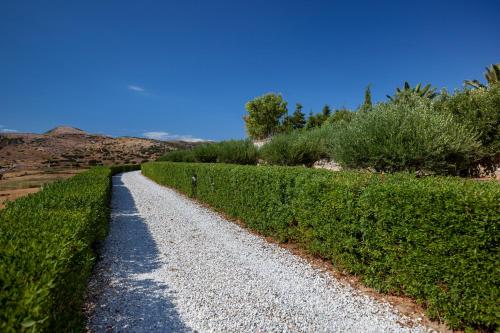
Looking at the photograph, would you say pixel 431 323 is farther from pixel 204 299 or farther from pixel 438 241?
pixel 204 299

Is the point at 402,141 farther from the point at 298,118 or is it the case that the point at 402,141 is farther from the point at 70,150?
the point at 70,150

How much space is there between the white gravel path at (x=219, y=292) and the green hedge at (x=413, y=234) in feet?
1.60

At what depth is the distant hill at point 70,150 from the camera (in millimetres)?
52844

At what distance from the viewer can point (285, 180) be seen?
22.7 feet

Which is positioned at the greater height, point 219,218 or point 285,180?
point 285,180

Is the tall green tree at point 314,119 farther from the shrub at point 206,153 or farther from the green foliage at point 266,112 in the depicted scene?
the shrub at point 206,153

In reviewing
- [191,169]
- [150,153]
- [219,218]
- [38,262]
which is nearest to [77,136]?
[150,153]

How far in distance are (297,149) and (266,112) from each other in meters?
41.4

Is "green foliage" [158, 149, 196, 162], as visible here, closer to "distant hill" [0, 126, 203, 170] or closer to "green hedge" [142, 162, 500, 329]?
"green hedge" [142, 162, 500, 329]

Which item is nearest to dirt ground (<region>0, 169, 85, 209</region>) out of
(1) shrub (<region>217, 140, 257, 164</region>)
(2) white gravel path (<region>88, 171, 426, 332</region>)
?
(2) white gravel path (<region>88, 171, 426, 332</region>)

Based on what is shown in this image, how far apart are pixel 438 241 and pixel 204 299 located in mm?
3345

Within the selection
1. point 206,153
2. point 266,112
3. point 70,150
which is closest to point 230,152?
point 206,153

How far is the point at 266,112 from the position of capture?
55156 millimetres

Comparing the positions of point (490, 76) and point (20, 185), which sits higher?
point (490, 76)
